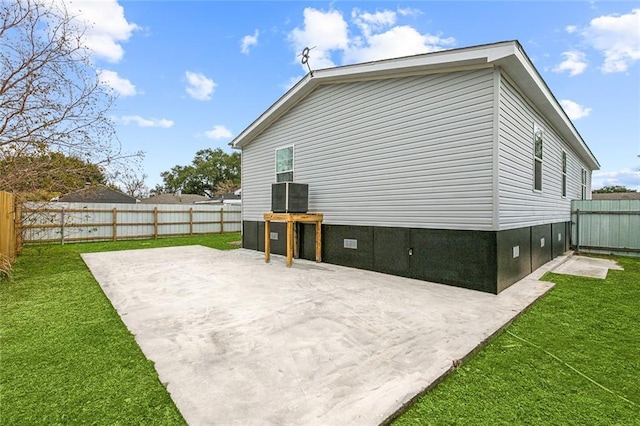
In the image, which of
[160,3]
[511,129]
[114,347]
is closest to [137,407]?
[114,347]

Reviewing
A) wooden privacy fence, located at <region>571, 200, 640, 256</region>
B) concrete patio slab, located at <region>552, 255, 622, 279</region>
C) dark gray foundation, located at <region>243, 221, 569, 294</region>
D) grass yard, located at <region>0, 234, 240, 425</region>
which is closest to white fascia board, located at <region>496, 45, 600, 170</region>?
wooden privacy fence, located at <region>571, 200, 640, 256</region>

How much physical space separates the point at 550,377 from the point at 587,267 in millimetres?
6353

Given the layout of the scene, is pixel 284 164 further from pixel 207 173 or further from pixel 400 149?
pixel 207 173

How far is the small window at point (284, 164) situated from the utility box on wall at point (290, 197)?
3.32ft

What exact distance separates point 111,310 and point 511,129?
6.72 meters

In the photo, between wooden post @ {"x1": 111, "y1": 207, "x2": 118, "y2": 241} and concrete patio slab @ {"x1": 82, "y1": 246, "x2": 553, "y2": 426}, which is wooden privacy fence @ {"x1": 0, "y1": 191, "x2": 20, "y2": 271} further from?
wooden post @ {"x1": 111, "y1": 207, "x2": 118, "y2": 241}

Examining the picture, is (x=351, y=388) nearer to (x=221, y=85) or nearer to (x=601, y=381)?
(x=601, y=381)

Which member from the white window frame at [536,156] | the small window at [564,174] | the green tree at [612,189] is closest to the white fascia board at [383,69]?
the white window frame at [536,156]

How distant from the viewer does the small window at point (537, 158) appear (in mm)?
6168

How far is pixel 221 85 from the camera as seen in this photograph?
45.7 ft

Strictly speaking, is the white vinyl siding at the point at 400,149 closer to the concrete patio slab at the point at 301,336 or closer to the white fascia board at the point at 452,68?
the white fascia board at the point at 452,68

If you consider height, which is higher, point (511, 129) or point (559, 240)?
point (511, 129)

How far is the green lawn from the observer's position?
184cm

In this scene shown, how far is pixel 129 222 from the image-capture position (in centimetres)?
1372
